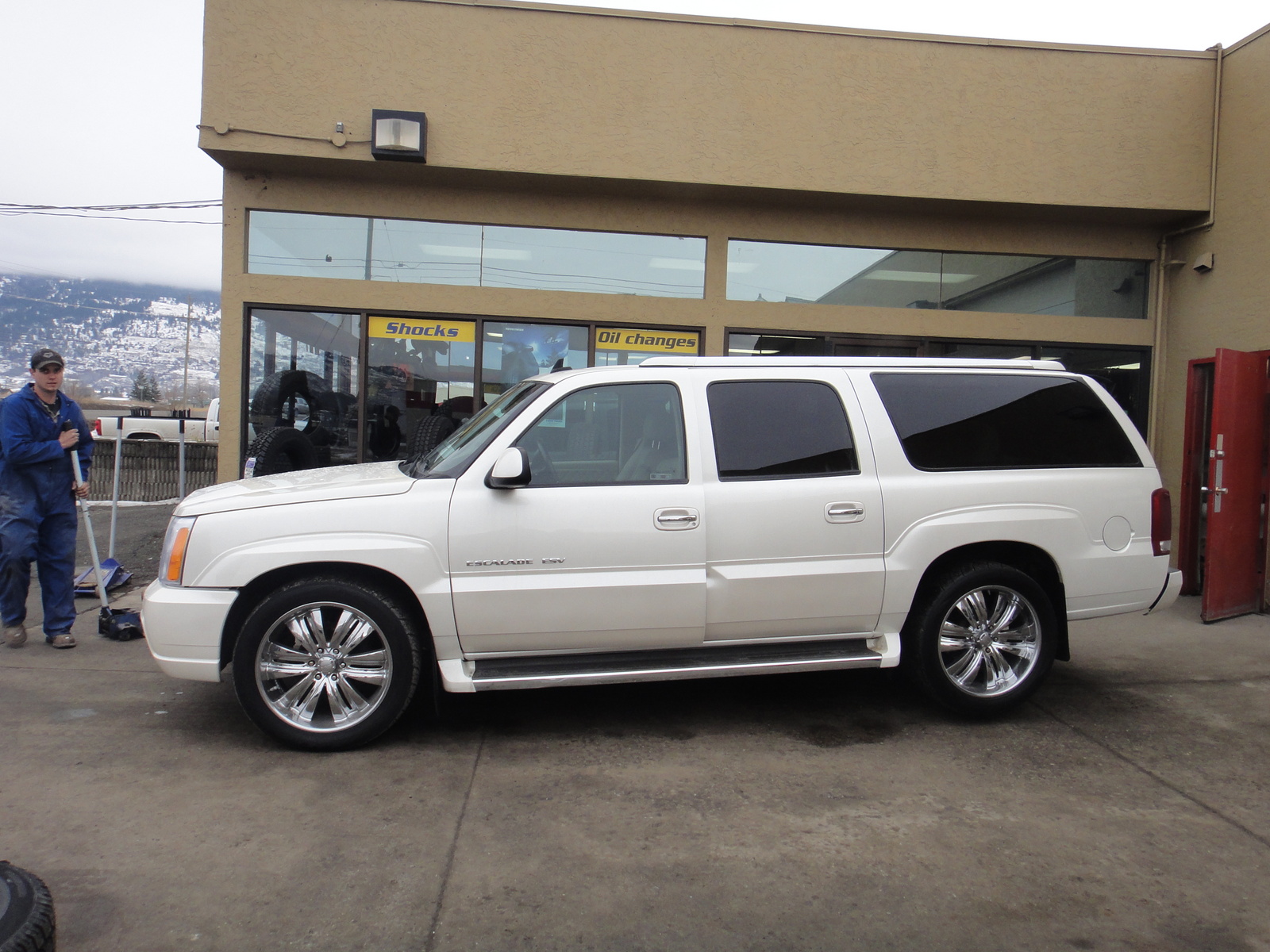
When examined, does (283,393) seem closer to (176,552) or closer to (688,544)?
(176,552)

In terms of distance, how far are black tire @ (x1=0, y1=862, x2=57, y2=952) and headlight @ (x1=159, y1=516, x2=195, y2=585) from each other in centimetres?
193

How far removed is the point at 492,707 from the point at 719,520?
172 centimetres

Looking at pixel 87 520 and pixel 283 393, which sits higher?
pixel 283 393

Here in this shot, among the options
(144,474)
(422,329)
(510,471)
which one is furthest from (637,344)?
(144,474)

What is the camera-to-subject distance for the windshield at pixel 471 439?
14.4ft

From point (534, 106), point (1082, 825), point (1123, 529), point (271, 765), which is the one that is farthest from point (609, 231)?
point (1082, 825)

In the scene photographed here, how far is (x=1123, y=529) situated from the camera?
4867 mm

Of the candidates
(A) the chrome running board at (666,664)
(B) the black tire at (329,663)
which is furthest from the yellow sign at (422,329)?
(A) the chrome running board at (666,664)

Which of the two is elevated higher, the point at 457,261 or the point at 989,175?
the point at 989,175

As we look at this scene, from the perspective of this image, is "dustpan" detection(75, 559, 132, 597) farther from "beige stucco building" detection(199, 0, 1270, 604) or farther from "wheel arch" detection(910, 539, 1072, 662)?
"wheel arch" detection(910, 539, 1072, 662)

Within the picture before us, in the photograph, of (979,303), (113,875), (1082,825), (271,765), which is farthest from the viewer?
(979,303)

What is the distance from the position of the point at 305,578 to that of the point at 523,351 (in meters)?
5.32

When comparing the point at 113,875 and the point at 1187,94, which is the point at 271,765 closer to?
the point at 113,875

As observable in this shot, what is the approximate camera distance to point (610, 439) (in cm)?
448
